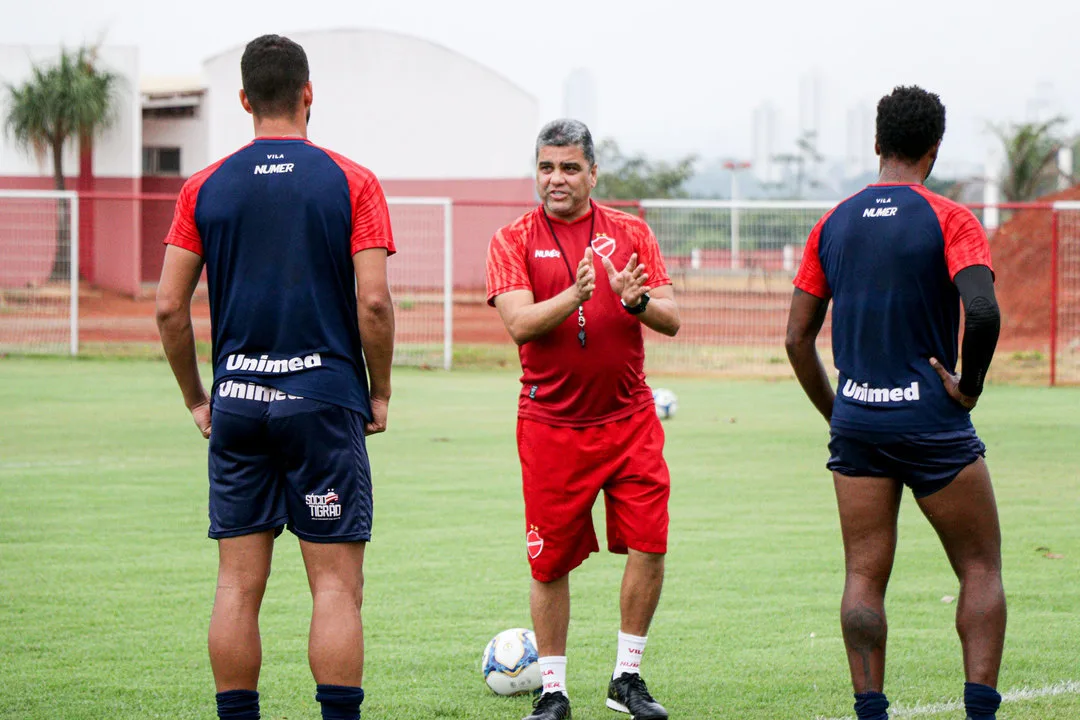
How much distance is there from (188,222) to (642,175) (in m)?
55.1

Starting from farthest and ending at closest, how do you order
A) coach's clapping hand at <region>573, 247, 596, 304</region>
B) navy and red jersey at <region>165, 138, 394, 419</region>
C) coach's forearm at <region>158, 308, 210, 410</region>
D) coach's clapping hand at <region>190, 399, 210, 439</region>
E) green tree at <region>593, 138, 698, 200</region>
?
green tree at <region>593, 138, 698, 200</region> → coach's clapping hand at <region>573, 247, 596, 304</region> → coach's clapping hand at <region>190, 399, 210, 439</region> → coach's forearm at <region>158, 308, 210, 410</region> → navy and red jersey at <region>165, 138, 394, 419</region>

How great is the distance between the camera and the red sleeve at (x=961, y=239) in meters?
4.53

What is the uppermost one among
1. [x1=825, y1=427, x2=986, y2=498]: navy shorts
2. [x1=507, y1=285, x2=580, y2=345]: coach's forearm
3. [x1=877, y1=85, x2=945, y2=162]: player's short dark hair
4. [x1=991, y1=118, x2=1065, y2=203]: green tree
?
[x1=991, y1=118, x2=1065, y2=203]: green tree

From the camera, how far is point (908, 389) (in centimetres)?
466

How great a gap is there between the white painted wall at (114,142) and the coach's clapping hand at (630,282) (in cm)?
3813

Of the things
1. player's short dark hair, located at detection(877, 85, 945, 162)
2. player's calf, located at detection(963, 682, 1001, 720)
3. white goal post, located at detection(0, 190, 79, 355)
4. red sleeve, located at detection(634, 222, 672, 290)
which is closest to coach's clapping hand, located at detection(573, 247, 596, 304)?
red sleeve, located at detection(634, 222, 672, 290)

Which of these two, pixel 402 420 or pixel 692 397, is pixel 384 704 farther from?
pixel 692 397

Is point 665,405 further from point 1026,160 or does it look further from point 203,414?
point 1026,160

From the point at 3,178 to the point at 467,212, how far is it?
13.9 meters

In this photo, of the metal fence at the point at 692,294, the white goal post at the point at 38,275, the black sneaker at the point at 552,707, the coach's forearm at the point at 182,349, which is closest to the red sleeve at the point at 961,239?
the black sneaker at the point at 552,707

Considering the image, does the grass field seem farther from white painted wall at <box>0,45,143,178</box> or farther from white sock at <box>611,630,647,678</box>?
white painted wall at <box>0,45,143,178</box>

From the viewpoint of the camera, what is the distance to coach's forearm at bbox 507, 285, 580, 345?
5301mm

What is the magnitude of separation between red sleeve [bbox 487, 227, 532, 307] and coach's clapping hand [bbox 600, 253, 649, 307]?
43 cm

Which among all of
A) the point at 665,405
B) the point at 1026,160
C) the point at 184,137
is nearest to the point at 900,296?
the point at 665,405
